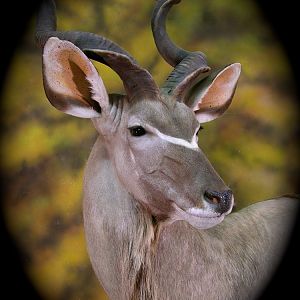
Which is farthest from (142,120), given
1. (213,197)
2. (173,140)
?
(213,197)

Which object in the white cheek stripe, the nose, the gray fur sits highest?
the white cheek stripe

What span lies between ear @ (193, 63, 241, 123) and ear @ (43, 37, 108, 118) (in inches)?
28.8

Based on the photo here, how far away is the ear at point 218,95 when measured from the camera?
127 inches

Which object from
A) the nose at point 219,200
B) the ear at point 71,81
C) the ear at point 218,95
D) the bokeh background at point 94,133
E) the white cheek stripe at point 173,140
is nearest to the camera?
the nose at point 219,200

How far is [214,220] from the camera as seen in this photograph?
2.49 meters

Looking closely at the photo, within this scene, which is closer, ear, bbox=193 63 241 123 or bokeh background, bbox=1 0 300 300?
ear, bbox=193 63 241 123

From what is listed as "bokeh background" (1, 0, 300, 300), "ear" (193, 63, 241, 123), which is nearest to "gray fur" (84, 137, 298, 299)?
"ear" (193, 63, 241, 123)

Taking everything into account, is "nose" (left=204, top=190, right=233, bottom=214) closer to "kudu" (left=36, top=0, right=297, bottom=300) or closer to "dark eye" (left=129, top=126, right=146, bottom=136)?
"kudu" (left=36, top=0, right=297, bottom=300)

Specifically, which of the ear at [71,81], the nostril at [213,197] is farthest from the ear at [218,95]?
the nostril at [213,197]

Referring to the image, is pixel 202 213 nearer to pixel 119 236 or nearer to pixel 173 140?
pixel 173 140

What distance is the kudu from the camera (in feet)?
8.39

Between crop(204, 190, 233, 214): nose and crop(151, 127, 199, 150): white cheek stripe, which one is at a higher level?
crop(151, 127, 199, 150): white cheek stripe

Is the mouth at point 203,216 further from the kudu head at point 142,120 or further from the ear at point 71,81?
the ear at point 71,81

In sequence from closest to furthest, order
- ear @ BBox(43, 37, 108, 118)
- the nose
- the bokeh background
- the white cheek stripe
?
the nose < ear @ BBox(43, 37, 108, 118) < the white cheek stripe < the bokeh background
